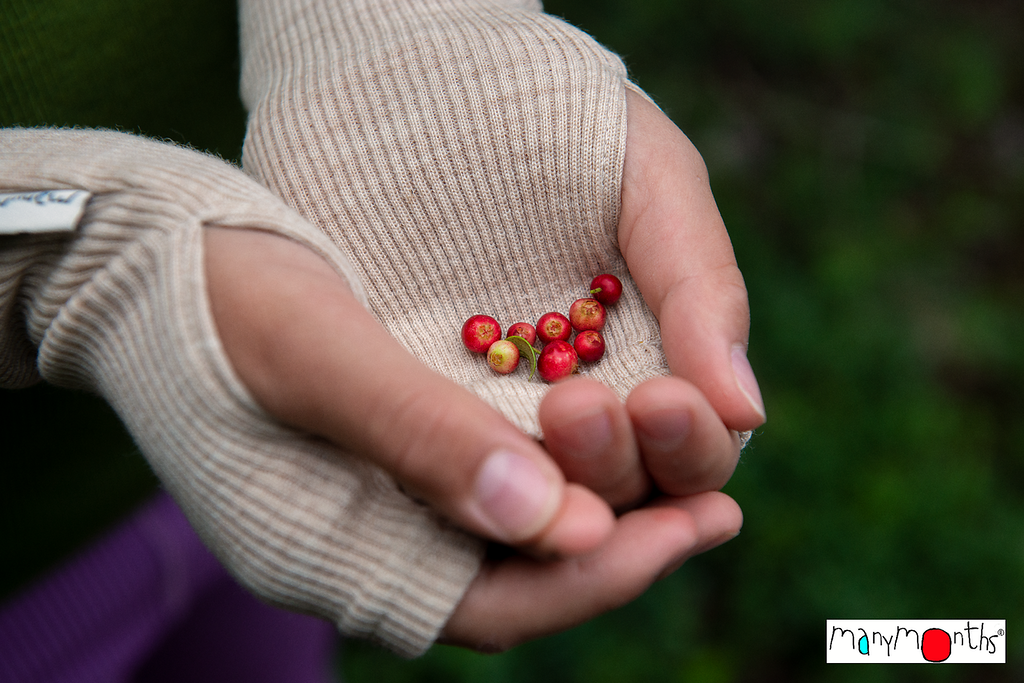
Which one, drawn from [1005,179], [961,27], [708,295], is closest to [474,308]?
[708,295]

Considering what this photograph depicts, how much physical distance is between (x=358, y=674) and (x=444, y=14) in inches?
94.8

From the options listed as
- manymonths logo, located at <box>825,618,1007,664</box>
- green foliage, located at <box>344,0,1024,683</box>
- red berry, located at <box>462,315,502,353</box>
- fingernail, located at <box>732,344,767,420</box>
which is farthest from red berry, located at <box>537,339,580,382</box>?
manymonths logo, located at <box>825,618,1007,664</box>

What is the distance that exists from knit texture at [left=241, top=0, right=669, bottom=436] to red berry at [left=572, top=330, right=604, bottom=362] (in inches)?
1.4

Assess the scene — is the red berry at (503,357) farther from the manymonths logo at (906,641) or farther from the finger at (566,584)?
the manymonths logo at (906,641)

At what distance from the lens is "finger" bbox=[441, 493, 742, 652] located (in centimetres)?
122

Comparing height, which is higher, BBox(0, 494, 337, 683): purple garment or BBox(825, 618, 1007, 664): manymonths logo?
BBox(0, 494, 337, 683): purple garment

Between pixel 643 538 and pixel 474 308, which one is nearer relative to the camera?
pixel 643 538

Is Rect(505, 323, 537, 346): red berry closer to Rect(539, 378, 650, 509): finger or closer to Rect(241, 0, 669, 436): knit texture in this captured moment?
Rect(241, 0, 669, 436): knit texture

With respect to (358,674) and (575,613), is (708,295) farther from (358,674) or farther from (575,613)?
(358,674)

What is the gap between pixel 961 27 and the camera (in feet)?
14.5

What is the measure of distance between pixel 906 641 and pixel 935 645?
0.32 feet

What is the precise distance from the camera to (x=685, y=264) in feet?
4.90

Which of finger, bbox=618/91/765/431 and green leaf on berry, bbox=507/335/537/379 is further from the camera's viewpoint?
green leaf on berry, bbox=507/335/537/379

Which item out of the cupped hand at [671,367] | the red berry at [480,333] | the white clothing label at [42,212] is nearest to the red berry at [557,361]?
the red berry at [480,333]
